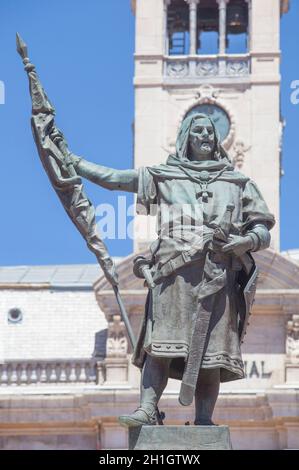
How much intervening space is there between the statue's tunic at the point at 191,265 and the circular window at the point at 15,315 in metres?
42.9

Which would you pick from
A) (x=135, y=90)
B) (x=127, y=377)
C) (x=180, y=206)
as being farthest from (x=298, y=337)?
(x=180, y=206)

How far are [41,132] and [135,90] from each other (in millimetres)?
50400

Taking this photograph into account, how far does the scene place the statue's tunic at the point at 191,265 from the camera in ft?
60.4

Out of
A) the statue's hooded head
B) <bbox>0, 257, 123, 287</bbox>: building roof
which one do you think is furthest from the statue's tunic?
<bbox>0, 257, 123, 287</bbox>: building roof

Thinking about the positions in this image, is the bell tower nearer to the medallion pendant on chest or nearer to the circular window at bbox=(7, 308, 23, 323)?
the circular window at bbox=(7, 308, 23, 323)

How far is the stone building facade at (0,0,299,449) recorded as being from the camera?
180ft

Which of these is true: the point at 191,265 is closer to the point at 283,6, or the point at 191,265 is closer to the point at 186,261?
the point at 186,261

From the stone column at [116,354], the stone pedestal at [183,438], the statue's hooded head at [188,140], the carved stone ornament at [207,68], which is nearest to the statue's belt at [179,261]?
the statue's hooded head at [188,140]

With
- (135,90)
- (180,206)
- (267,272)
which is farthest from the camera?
(135,90)

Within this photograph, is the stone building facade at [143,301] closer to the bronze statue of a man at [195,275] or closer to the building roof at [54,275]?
the building roof at [54,275]

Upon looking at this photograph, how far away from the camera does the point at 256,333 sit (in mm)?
55844

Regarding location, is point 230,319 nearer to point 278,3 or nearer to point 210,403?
point 210,403

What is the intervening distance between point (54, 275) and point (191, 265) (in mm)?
48863

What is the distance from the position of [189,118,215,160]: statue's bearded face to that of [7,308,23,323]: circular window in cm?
4285
